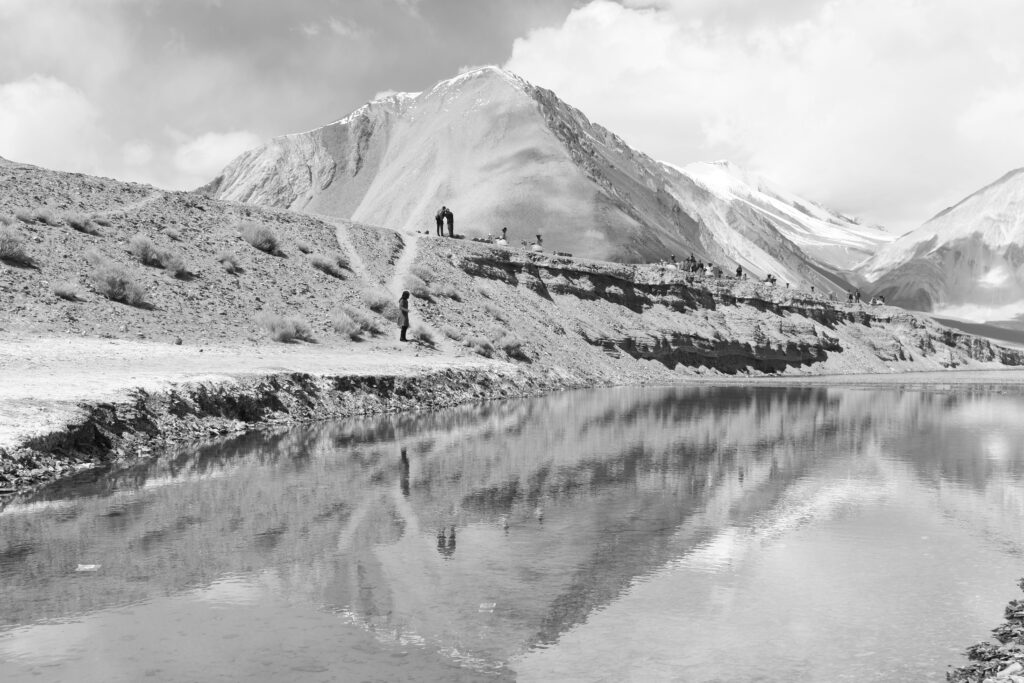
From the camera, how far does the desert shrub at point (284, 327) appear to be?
3816 centimetres

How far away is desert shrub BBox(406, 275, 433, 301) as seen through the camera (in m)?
51.5

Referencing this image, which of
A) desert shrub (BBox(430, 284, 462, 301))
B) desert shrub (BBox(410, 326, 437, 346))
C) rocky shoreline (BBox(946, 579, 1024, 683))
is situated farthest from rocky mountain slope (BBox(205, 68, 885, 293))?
rocky shoreline (BBox(946, 579, 1024, 683))

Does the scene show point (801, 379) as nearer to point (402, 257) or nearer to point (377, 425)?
point (402, 257)

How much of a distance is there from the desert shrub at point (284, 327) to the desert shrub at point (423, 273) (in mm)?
15436

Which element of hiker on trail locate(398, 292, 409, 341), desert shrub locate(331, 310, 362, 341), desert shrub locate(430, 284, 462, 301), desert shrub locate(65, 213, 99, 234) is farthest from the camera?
desert shrub locate(430, 284, 462, 301)

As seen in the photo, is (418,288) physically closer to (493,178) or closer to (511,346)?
(511,346)

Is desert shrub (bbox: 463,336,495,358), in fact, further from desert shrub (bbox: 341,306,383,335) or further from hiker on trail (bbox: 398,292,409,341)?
desert shrub (bbox: 341,306,383,335)

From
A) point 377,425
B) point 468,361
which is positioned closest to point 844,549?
point 377,425

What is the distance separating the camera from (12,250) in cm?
3469

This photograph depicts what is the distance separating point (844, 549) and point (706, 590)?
10.6 ft

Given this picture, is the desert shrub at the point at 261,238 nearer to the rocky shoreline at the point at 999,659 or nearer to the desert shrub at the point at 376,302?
the desert shrub at the point at 376,302

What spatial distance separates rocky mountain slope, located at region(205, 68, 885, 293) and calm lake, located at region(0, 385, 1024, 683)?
78.7 metres

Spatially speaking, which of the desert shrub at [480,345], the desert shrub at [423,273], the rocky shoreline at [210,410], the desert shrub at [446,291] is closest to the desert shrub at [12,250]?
the rocky shoreline at [210,410]

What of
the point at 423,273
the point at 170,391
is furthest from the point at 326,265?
the point at 170,391
